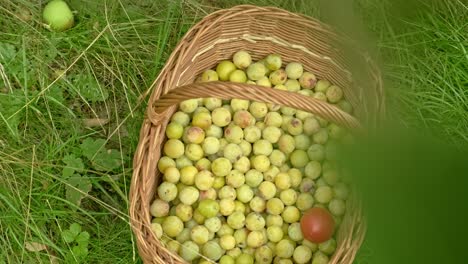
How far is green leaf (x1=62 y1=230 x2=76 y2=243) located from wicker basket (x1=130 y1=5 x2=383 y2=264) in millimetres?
252

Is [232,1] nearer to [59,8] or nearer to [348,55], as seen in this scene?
[59,8]

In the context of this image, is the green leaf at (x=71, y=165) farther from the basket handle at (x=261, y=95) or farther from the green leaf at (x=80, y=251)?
the basket handle at (x=261, y=95)

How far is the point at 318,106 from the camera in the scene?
124cm

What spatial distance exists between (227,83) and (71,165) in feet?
2.13

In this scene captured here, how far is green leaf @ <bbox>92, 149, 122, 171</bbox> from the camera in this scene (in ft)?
5.51

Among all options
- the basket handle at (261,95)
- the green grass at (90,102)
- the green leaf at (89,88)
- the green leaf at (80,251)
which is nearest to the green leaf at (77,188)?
the green grass at (90,102)

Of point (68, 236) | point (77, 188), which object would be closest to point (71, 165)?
point (77, 188)

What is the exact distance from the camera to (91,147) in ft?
5.57

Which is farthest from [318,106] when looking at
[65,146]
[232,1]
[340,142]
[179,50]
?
[340,142]

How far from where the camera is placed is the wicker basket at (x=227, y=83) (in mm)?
1256

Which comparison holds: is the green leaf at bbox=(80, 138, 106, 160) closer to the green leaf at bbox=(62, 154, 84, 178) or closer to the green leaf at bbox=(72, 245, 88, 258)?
the green leaf at bbox=(62, 154, 84, 178)

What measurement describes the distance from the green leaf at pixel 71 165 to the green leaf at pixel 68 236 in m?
0.15

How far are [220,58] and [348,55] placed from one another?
1589 mm

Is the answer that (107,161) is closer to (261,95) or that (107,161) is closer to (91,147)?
(91,147)
